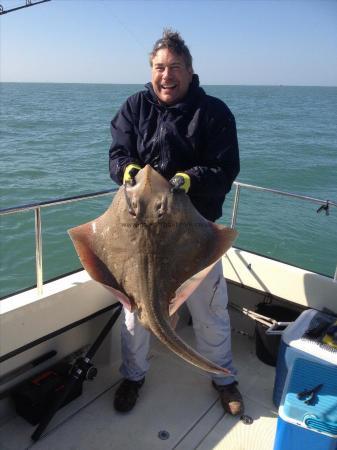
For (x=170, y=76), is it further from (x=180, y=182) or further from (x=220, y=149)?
(x=180, y=182)

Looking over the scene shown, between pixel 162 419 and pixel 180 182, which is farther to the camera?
pixel 162 419

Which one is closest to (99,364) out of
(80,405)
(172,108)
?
(80,405)

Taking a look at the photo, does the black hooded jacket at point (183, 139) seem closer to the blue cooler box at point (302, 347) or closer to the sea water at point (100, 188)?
the blue cooler box at point (302, 347)

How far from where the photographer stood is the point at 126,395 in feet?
10.5

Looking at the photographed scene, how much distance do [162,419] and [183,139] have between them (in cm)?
205

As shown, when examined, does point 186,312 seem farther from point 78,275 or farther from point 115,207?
point 115,207

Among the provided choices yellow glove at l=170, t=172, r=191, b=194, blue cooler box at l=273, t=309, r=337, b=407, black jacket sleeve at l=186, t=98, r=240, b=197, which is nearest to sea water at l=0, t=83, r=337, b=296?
blue cooler box at l=273, t=309, r=337, b=407

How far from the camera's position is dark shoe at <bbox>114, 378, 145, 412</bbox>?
3.15m

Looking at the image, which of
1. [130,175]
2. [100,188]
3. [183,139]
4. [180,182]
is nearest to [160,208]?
[180,182]

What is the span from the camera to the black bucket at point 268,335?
3.74m

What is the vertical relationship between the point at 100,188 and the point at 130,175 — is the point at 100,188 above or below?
below

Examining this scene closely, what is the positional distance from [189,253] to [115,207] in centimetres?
44

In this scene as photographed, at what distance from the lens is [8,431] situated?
290 cm

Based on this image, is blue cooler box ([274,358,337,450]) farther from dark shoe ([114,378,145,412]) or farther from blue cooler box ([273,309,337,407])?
dark shoe ([114,378,145,412])
